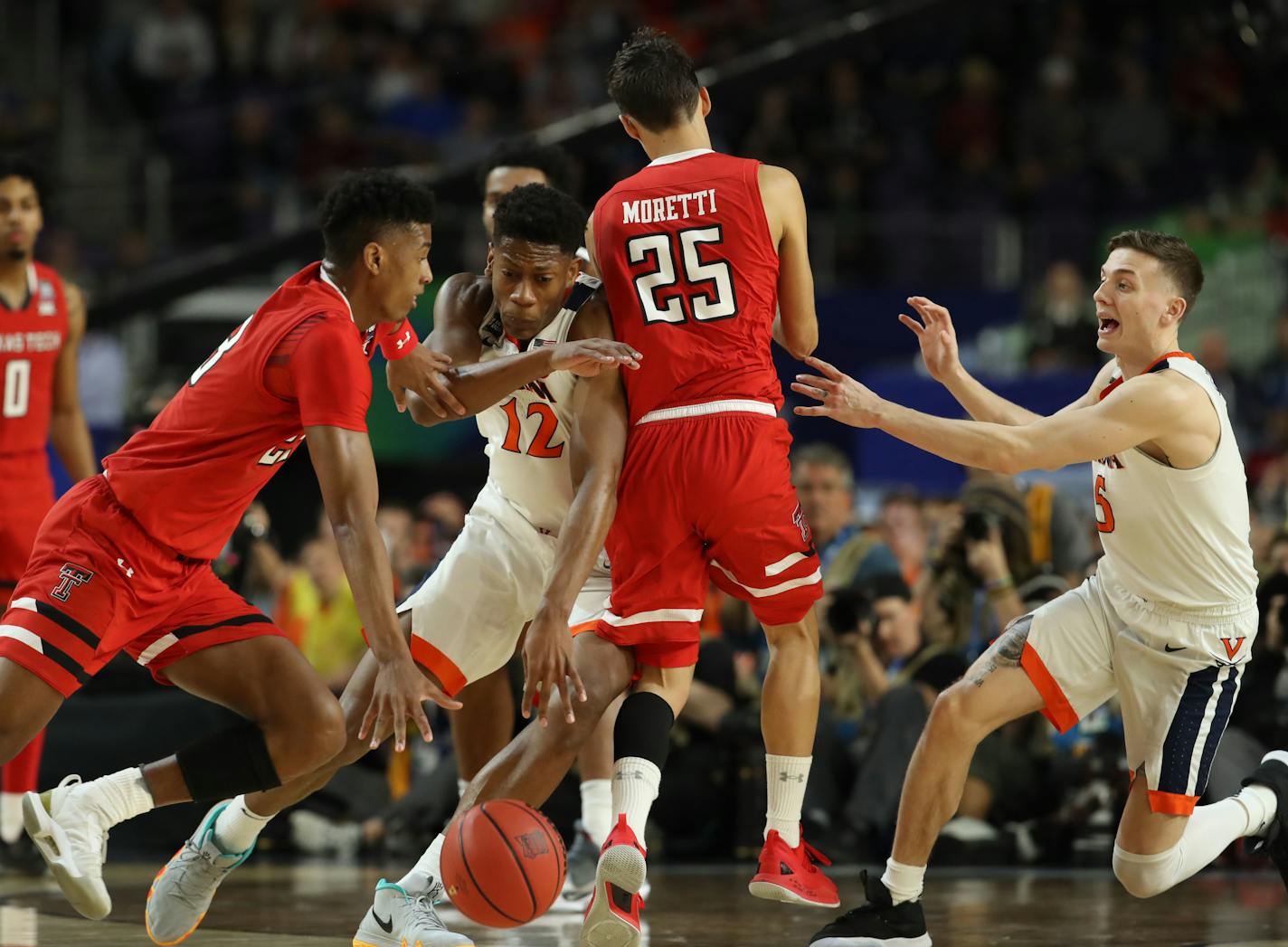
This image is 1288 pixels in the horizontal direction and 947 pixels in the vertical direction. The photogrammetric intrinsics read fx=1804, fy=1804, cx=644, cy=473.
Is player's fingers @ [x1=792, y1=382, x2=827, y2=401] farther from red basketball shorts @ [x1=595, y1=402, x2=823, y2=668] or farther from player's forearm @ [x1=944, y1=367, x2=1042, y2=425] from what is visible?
player's forearm @ [x1=944, y1=367, x2=1042, y2=425]

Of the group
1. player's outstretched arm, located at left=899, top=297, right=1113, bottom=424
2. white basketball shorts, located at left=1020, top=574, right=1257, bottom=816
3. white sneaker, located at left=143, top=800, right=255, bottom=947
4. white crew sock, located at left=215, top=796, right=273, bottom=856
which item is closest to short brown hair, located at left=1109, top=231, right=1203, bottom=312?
player's outstretched arm, located at left=899, top=297, right=1113, bottom=424

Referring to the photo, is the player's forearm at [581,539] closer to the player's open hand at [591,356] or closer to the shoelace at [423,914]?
the player's open hand at [591,356]

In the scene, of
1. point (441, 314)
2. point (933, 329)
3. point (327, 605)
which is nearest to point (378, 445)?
point (327, 605)

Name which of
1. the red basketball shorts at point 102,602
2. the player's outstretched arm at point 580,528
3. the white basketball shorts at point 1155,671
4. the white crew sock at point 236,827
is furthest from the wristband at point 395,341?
the white basketball shorts at point 1155,671

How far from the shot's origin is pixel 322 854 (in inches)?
365

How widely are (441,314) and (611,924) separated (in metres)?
2.18

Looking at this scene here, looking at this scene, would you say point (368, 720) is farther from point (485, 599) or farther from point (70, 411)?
point (70, 411)

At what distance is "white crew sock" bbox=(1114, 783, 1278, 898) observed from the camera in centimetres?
563

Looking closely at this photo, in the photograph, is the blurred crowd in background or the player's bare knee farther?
the blurred crowd in background

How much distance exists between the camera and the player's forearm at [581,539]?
17.1ft

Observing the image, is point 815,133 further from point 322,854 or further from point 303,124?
point 322,854

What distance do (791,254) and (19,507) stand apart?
3.86 meters

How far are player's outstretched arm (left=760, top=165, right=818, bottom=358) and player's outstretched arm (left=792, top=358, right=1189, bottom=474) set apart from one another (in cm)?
51

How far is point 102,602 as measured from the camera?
525 cm
